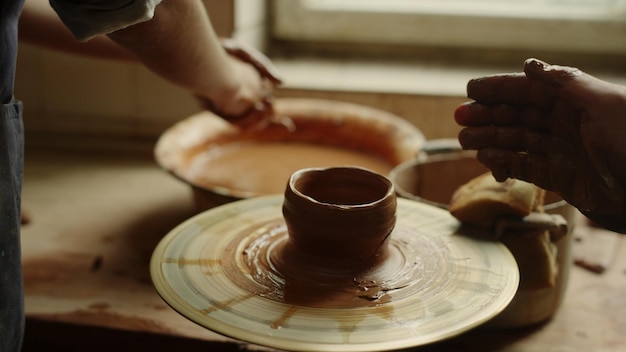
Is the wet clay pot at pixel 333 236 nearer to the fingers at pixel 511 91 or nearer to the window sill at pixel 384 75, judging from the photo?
the fingers at pixel 511 91

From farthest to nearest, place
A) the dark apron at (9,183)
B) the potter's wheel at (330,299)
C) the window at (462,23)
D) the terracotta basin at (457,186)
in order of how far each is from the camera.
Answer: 1. the window at (462,23)
2. the terracotta basin at (457,186)
3. the dark apron at (9,183)
4. the potter's wheel at (330,299)

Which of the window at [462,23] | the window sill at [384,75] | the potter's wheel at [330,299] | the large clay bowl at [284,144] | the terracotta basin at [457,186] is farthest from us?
the window at [462,23]

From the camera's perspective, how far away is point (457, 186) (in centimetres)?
154

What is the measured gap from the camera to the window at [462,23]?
2.25 m

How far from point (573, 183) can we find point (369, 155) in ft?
2.79

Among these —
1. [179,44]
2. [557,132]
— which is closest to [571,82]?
[557,132]

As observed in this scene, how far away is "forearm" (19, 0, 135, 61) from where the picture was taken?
154 centimetres

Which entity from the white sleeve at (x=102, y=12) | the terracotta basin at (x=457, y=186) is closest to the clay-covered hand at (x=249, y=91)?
the terracotta basin at (x=457, y=186)

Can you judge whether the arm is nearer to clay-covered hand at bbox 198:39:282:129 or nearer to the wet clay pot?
clay-covered hand at bbox 198:39:282:129

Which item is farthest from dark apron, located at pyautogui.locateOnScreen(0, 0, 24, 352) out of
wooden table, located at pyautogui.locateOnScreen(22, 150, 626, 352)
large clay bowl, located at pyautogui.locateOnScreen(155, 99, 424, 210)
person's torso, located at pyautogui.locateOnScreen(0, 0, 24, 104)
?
large clay bowl, located at pyautogui.locateOnScreen(155, 99, 424, 210)

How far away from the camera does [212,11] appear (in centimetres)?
207

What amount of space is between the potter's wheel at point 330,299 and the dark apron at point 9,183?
0.64 ft

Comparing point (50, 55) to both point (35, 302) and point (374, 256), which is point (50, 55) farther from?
point (374, 256)

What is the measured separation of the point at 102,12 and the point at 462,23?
5.27 ft
